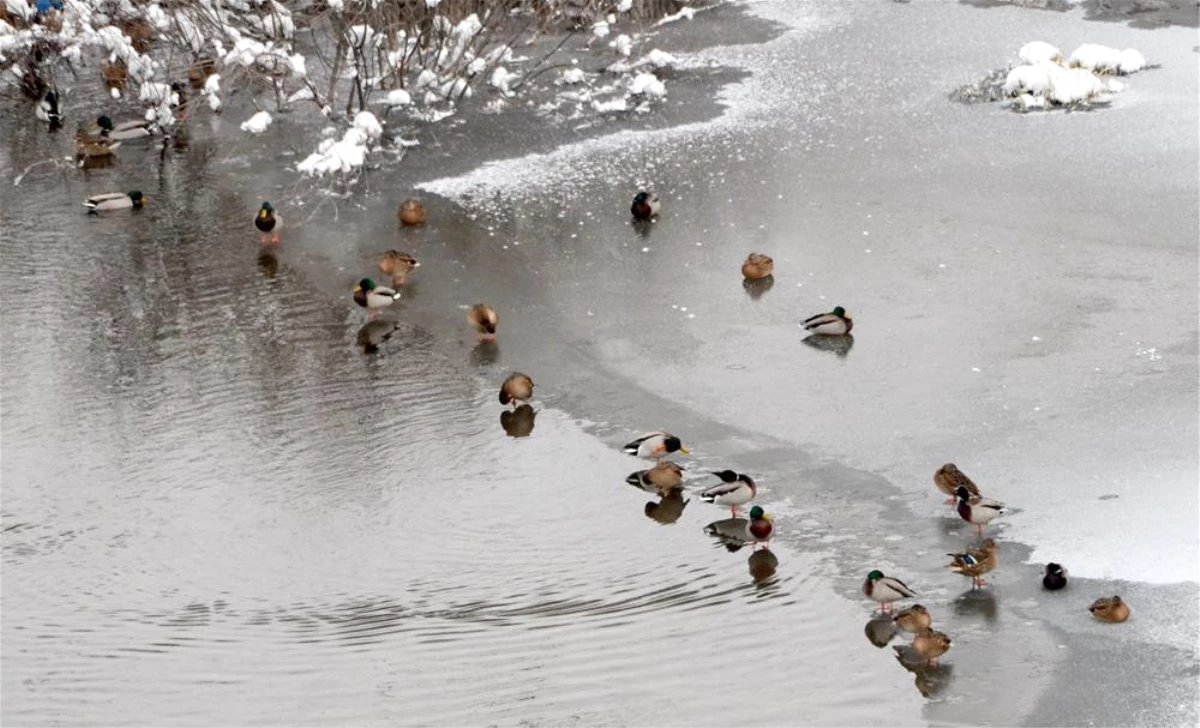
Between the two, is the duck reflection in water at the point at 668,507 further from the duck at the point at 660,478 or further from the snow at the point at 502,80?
the snow at the point at 502,80

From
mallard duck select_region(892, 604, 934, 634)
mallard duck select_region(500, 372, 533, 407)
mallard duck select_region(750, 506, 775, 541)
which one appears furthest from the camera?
mallard duck select_region(500, 372, 533, 407)

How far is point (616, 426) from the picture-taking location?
11.1 meters

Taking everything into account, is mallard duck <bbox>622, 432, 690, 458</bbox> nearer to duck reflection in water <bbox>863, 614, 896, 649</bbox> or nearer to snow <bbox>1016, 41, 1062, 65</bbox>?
duck reflection in water <bbox>863, 614, 896, 649</bbox>

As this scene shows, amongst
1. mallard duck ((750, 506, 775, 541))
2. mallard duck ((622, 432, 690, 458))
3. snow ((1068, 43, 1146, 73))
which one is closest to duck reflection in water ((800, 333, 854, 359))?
mallard duck ((622, 432, 690, 458))

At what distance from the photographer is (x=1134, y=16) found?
19.6 metres

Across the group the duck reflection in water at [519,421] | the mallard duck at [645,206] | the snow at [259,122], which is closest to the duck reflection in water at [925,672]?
the duck reflection in water at [519,421]

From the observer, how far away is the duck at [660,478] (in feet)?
33.0

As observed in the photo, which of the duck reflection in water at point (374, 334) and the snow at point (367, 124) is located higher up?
the snow at point (367, 124)

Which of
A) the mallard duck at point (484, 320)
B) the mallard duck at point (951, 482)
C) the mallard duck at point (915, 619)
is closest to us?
the mallard duck at point (915, 619)

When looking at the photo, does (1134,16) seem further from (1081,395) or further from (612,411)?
(612,411)

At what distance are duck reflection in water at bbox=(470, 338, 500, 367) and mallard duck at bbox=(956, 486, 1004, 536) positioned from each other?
161 inches

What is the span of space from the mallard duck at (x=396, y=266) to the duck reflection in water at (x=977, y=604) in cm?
613

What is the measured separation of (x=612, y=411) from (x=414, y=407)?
55.2 inches

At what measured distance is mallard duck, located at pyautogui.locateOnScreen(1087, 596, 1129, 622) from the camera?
8.41 meters
